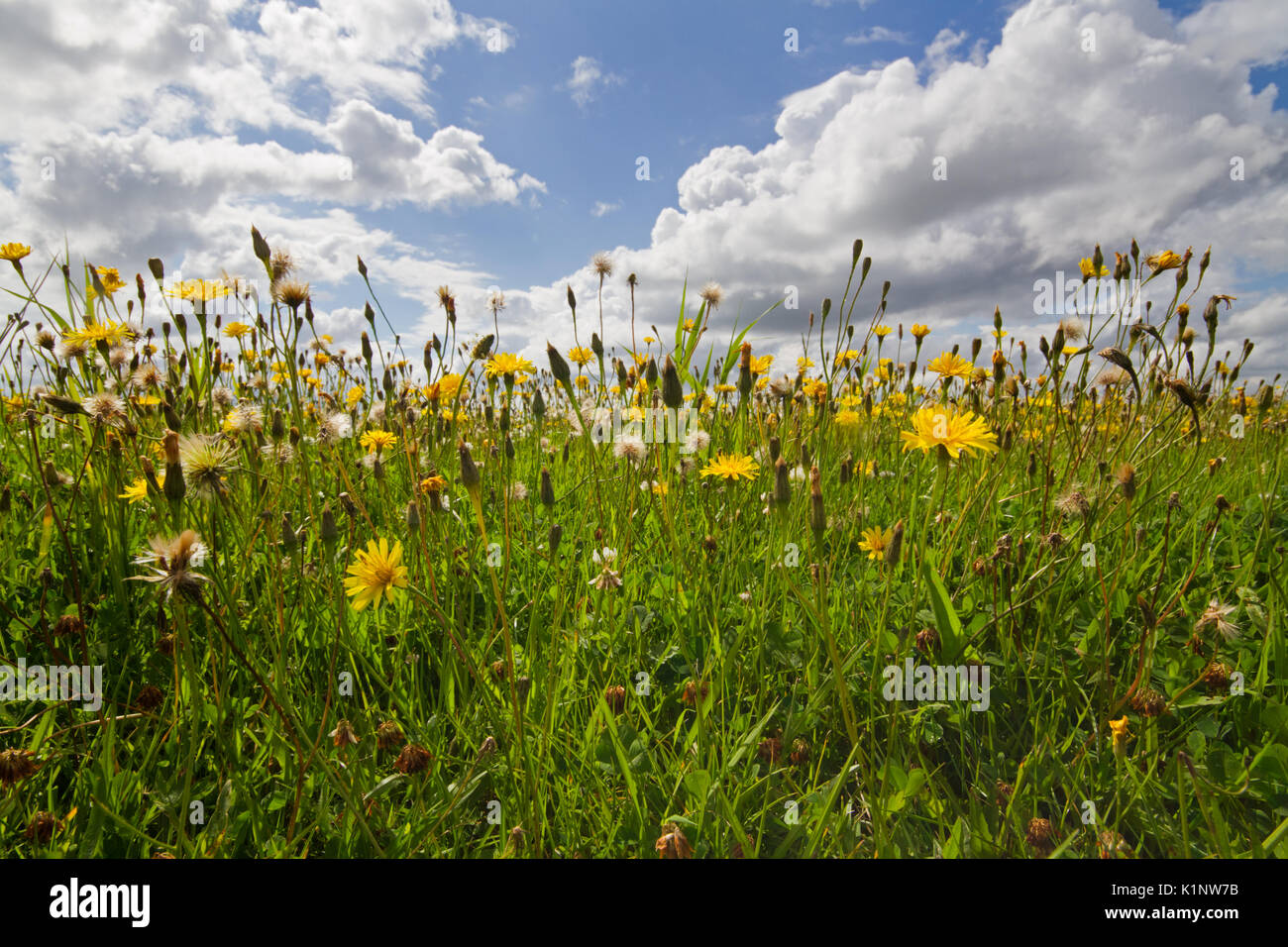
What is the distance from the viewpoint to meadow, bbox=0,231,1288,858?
1186mm

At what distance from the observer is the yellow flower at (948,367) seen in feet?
9.64

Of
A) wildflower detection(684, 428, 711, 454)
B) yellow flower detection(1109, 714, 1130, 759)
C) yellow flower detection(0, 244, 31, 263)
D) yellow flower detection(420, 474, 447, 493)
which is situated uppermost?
yellow flower detection(0, 244, 31, 263)

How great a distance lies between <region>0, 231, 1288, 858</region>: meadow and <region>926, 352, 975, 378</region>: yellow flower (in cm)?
46

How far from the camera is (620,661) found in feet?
5.74

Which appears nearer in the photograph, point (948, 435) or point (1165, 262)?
point (948, 435)

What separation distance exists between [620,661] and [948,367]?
226 cm

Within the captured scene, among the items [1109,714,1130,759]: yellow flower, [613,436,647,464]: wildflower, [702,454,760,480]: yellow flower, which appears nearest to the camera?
[1109,714,1130,759]: yellow flower

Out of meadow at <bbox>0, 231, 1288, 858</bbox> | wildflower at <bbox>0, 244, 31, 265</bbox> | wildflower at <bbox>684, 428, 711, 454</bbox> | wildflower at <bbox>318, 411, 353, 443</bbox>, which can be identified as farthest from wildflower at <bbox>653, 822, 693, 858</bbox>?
wildflower at <bbox>0, 244, 31, 265</bbox>

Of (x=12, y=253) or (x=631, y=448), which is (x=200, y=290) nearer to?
(x=12, y=253)

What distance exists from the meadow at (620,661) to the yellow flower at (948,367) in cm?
46

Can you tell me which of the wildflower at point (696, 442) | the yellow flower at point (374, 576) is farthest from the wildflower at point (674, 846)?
the wildflower at point (696, 442)

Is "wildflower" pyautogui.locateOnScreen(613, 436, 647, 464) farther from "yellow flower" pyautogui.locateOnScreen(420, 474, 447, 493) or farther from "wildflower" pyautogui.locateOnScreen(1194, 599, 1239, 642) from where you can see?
"wildflower" pyautogui.locateOnScreen(1194, 599, 1239, 642)

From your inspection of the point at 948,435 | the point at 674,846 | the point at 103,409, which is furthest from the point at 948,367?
the point at 103,409

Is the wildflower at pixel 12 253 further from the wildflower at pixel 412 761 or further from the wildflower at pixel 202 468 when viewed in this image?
the wildflower at pixel 412 761
